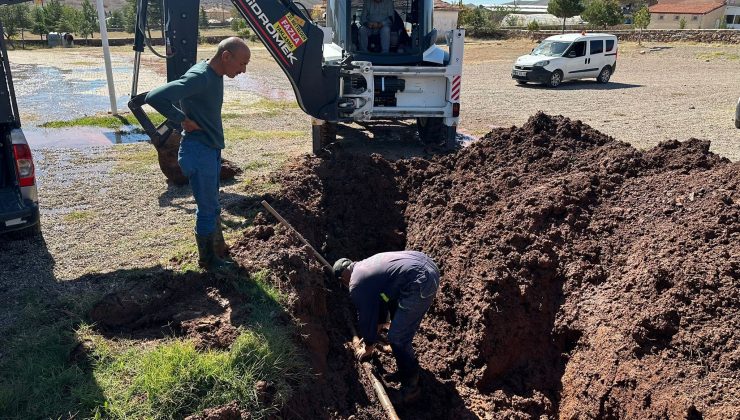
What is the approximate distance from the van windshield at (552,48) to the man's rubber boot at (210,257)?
17.8 meters

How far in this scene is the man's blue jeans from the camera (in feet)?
15.4

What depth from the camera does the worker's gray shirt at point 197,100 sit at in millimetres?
4381

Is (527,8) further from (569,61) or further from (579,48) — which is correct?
(569,61)

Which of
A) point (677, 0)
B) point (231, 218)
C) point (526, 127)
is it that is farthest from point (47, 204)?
point (677, 0)

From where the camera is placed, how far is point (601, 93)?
17.8 metres

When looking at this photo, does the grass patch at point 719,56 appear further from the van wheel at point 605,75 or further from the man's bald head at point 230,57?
the man's bald head at point 230,57

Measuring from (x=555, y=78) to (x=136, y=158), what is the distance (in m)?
15.0

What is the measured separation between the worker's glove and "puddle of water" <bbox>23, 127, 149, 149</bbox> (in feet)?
27.4

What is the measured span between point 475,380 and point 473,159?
11.2 ft

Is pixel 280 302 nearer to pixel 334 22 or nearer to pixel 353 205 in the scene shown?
pixel 353 205

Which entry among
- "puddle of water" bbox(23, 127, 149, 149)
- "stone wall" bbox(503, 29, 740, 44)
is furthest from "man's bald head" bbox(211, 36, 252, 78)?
"stone wall" bbox(503, 29, 740, 44)

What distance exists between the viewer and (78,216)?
6.83 m

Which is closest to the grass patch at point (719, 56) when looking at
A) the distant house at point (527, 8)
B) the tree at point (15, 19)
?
the distant house at point (527, 8)

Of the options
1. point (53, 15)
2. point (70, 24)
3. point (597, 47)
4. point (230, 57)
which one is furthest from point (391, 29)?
point (53, 15)
